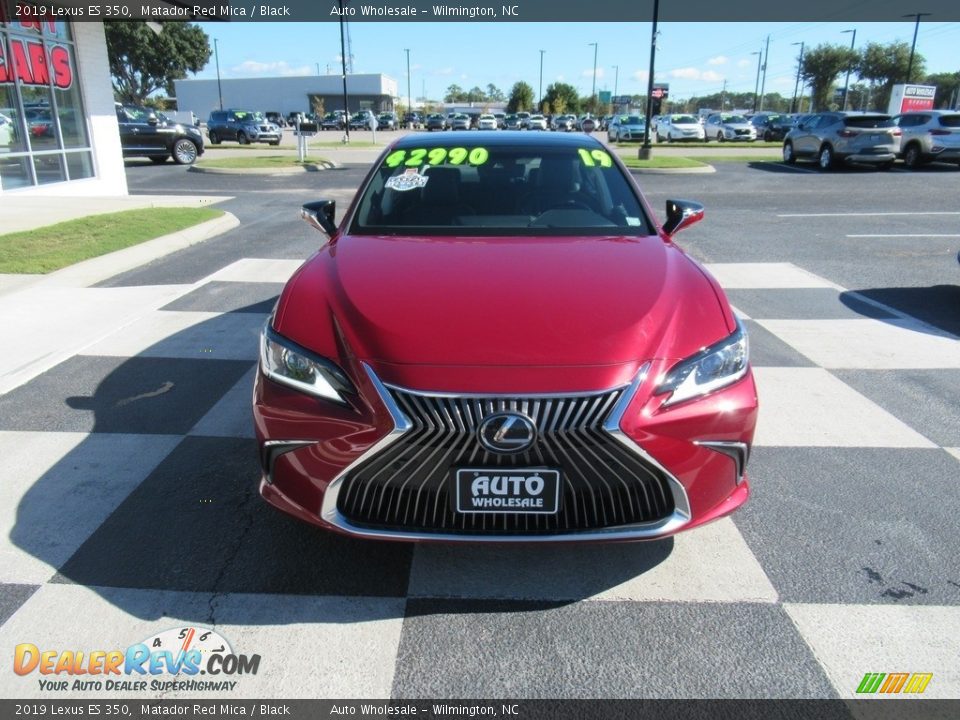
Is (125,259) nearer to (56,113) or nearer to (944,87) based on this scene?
(56,113)

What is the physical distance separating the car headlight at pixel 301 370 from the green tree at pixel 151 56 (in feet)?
240

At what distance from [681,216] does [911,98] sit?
34104 mm

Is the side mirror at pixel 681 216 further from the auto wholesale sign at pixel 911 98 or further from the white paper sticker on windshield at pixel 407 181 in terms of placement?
the auto wholesale sign at pixel 911 98

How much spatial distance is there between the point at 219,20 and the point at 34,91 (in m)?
4.37

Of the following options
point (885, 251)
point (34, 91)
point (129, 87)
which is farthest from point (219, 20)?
point (129, 87)

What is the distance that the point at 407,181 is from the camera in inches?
163

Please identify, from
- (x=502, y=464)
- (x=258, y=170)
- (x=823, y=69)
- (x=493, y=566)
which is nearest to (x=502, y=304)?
(x=502, y=464)

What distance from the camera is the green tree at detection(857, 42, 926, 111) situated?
6781 cm

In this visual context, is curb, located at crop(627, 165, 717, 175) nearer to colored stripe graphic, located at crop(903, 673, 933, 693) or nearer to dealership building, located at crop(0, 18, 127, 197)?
dealership building, located at crop(0, 18, 127, 197)

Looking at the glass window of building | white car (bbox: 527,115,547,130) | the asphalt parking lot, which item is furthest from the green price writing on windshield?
white car (bbox: 527,115,547,130)

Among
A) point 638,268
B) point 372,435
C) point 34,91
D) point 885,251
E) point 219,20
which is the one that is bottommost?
point 885,251

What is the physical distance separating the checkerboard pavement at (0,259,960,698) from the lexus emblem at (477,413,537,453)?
0.40m

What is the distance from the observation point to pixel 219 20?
16250 mm

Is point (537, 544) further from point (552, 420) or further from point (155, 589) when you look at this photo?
point (155, 589)
